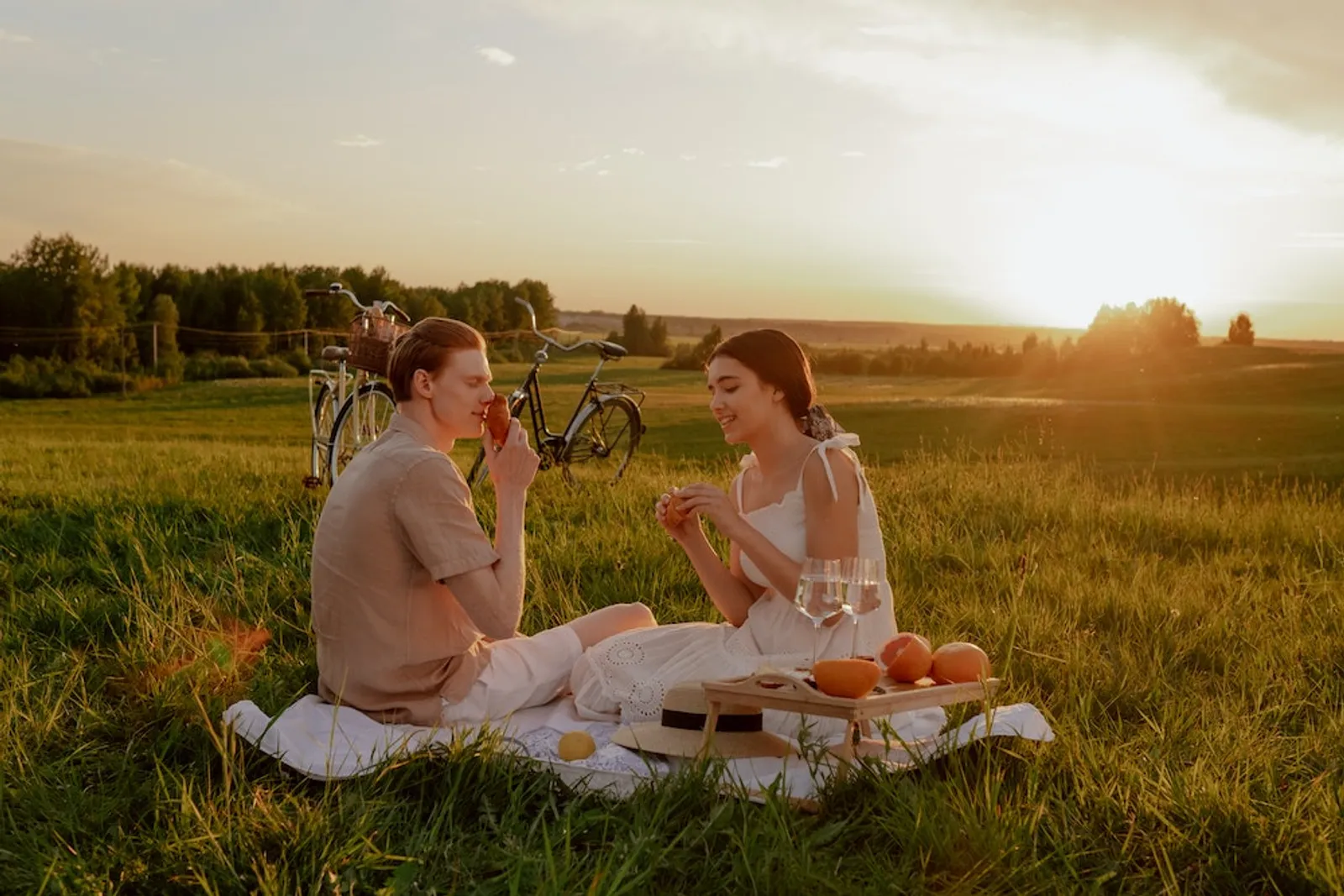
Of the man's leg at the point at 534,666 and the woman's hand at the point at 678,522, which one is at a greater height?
the woman's hand at the point at 678,522

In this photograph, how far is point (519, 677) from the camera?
4340mm

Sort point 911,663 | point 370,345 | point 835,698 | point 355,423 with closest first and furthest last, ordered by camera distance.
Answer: point 835,698 < point 911,663 < point 370,345 < point 355,423

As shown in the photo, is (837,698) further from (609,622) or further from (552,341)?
(552,341)

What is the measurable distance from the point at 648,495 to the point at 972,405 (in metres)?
22.3

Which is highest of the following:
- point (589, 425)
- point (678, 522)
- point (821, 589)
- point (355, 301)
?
point (355, 301)

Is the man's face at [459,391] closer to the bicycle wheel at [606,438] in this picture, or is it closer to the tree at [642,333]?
the bicycle wheel at [606,438]

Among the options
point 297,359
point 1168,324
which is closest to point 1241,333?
point 1168,324

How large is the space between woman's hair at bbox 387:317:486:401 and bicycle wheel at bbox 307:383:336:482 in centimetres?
555

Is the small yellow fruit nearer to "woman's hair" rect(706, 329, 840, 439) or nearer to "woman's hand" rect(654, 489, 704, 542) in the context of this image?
"woman's hand" rect(654, 489, 704, 542)

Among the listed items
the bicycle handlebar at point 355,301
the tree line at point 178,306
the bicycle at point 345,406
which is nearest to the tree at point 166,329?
the tree line at point 178,306

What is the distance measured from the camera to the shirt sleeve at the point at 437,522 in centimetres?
374

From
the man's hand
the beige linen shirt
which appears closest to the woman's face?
the man's hand

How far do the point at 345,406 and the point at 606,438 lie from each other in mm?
2866

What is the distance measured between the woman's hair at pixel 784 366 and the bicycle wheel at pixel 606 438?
6562 millimetres
